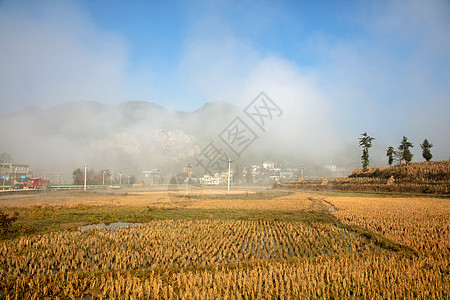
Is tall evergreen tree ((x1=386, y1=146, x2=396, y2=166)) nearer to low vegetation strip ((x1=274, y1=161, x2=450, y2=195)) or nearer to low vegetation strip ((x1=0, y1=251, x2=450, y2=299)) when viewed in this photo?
low vegetation strip ((x1=274, y1=161, x2=450, y2=195))

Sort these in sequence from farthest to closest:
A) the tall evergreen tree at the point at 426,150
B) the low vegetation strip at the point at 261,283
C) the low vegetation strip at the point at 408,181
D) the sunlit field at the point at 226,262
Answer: the tall evergreen tree at the point at 426,150, the low vegetation strip at the point at 408,181, the sunlit field at the point at 226,262, the low vegetation strip at the point at 261,283

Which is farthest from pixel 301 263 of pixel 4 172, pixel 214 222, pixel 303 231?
pixel 4 172

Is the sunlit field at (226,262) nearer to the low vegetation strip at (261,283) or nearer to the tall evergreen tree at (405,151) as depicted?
the low vegetation strip at (261,283)

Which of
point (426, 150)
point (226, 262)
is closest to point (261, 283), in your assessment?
point (226, 262)

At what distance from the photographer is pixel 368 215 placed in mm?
21422

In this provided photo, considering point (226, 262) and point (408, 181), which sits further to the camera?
point (408, 181)

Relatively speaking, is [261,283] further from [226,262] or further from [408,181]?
[408,181]

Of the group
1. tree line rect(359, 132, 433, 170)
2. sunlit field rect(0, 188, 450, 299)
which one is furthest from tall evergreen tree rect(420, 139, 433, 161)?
sunlit field rect(0, 188, 450, 299)

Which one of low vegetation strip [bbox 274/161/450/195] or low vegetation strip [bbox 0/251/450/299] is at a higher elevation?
low vegetation strip [bbox 274/161/450/195]

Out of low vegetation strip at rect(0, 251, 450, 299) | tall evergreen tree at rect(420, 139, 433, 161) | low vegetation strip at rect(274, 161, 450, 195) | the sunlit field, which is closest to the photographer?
low vegetation strip at rect(0, 251, 450, 299)

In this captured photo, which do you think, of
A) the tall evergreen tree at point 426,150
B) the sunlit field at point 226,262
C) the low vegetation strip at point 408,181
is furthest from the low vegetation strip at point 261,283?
the tall evergreen tree at point 426,150

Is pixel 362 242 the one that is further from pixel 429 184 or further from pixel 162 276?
pixel 429 184

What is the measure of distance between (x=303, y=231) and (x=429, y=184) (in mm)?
39780

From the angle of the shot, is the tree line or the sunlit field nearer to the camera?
the sunlit field
